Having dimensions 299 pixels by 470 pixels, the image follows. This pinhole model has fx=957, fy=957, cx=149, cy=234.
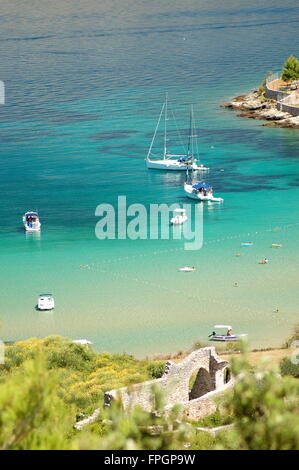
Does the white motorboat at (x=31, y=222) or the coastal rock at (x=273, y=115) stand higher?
the coastal rock at (x=273, y=115)

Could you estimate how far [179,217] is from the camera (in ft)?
144

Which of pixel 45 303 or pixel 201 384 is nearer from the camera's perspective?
pixel 201 384

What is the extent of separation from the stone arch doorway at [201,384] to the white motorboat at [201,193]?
26366 millimetres

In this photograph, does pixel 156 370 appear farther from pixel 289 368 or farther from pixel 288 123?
pixel 288 123

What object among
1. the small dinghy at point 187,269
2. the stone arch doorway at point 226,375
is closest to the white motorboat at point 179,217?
the small dinghy at point 187,269

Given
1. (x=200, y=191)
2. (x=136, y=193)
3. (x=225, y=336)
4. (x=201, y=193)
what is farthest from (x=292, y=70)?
(x=225, y=336)

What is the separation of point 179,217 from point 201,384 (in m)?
23.0

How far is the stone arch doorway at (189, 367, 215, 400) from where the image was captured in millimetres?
21047

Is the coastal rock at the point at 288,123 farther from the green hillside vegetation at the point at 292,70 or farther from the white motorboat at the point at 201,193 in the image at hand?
the white motorboat at the point at 201,193

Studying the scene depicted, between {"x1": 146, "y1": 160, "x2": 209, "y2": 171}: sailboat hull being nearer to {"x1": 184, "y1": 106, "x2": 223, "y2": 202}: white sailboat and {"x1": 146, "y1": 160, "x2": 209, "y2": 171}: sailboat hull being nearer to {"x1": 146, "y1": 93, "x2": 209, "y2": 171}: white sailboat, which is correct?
{"x1": 146, "y1": 93, "x2": 209, "y2": 171}: white sailboat

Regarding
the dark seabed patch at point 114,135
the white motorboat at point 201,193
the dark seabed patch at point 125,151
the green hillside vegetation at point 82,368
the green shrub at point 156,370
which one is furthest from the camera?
the dark seabed patch at point 114,135

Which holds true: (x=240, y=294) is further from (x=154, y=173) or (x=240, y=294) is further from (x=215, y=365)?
(x=154, y=173)

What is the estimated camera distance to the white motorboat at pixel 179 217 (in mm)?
43500
